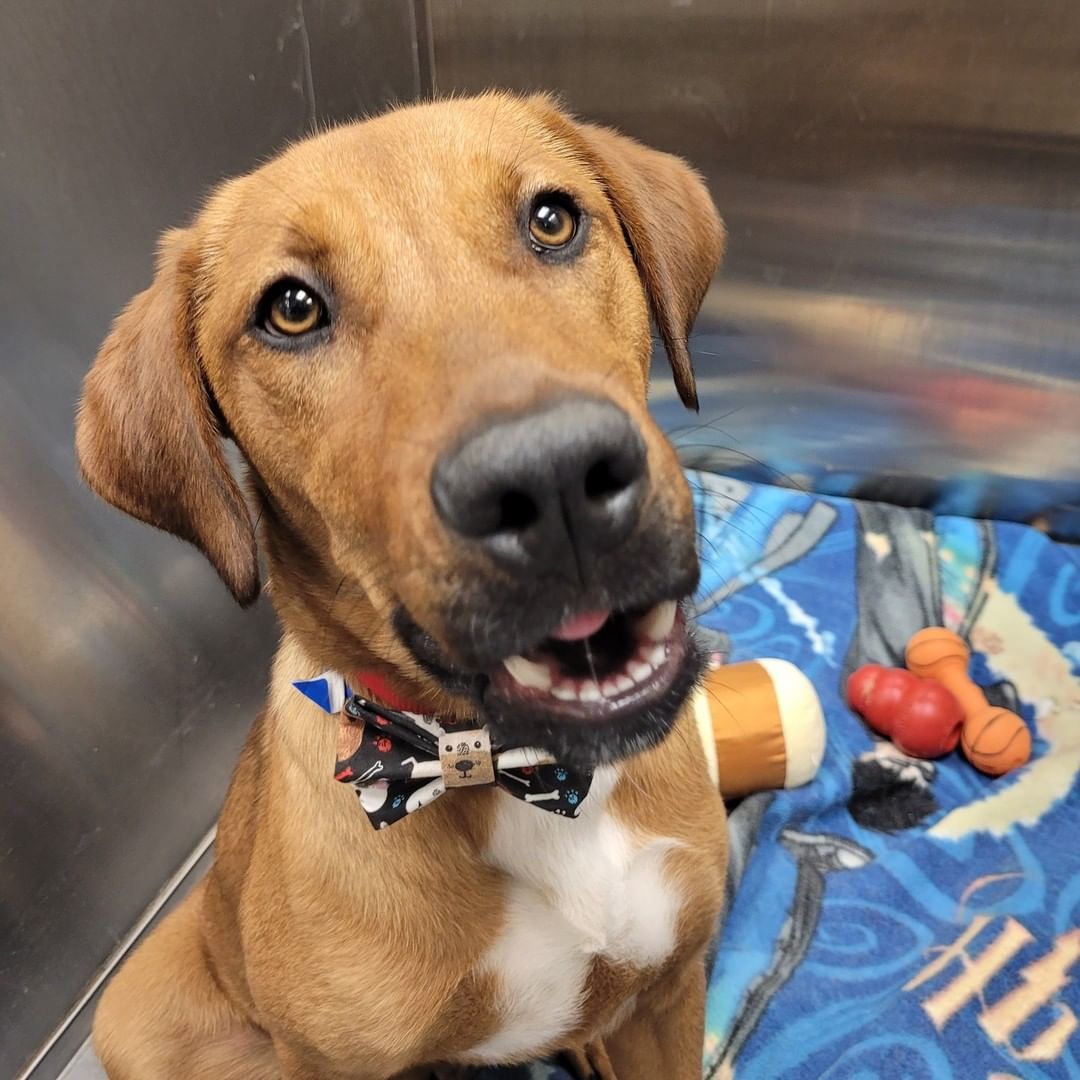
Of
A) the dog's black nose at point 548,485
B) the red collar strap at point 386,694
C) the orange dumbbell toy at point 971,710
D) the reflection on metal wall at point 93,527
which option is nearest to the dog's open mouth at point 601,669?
the dog's black nose at point 548,485

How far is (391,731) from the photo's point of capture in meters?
1.49

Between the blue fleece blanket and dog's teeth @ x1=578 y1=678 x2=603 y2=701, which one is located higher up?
dog's teeth @ x1=578 y1=678 x2=603 y2=701

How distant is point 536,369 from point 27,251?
159 centimetres

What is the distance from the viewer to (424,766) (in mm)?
1456

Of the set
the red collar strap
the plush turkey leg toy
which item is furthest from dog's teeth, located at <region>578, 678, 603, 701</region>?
the plush turkey leg toy

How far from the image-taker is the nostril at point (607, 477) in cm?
102

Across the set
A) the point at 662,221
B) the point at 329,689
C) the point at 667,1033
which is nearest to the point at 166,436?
the point at 329,689

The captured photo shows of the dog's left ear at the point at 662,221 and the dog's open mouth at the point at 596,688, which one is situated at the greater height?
the dog's left ear at the point at 662,221

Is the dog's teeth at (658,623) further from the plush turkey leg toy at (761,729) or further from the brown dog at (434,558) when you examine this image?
Result: the plush turkey leg toy at (761,729)

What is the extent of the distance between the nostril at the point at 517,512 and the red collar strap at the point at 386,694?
0.59m

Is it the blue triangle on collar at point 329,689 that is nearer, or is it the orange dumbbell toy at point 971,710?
the blue triangle on collar at point 329,689

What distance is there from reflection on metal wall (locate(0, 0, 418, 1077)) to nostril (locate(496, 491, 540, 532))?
163 centimetres

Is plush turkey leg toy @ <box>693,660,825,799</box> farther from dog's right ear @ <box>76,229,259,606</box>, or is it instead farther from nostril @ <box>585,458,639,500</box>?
nostril @ <box>585,458,639,500</box>

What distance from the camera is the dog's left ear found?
1.69 m
